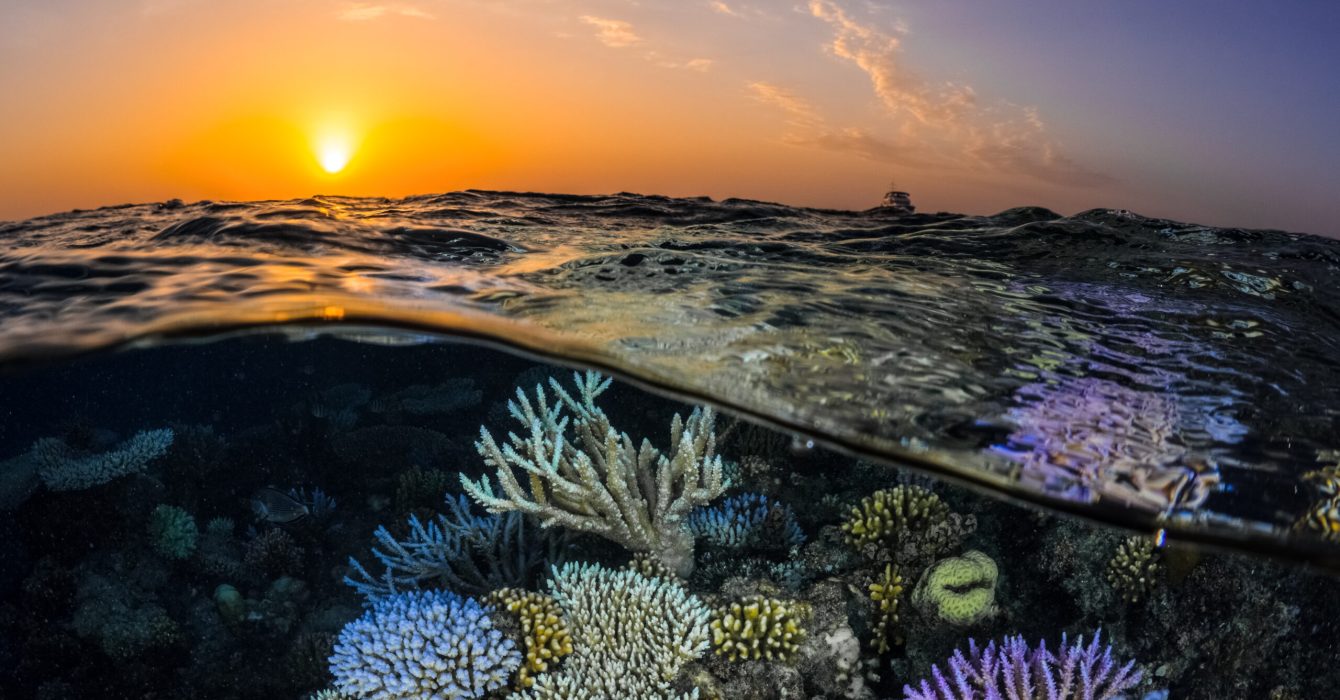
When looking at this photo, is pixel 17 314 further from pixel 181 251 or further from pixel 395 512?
pixel 395 512

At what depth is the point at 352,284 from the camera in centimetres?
611

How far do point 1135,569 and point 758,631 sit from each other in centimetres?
375

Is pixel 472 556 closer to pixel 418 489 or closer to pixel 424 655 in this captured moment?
pixel 424 655

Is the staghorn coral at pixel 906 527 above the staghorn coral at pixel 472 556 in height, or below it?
above

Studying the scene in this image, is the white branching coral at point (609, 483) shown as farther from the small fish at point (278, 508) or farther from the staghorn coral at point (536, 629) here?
the small fish at point (278, 508)

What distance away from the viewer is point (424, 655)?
521cm

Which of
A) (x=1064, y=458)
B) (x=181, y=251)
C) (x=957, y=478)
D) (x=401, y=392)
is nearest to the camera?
(x=1064, y=458)

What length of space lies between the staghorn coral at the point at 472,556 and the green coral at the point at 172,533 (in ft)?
17.2

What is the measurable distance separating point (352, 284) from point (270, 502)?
6671 millimetres

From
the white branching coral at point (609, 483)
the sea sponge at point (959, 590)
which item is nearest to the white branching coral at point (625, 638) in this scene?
the white branching coral at point (609, 483)

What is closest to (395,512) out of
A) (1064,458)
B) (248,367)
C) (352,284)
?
(352,284)

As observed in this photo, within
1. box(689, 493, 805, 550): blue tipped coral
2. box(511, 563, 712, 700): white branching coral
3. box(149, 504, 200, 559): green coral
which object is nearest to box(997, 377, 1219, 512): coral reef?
box(511, 563, 712, 700): white branching coral

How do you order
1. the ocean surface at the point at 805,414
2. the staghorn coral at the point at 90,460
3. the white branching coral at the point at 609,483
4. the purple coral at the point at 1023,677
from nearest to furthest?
the ocean surface at the point at 805,414
the purple coral at the point at 1023,677
the white branching coral at the point at 609,483
the staghorn coral at the point at 90,460

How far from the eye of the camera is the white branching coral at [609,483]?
6012mm
